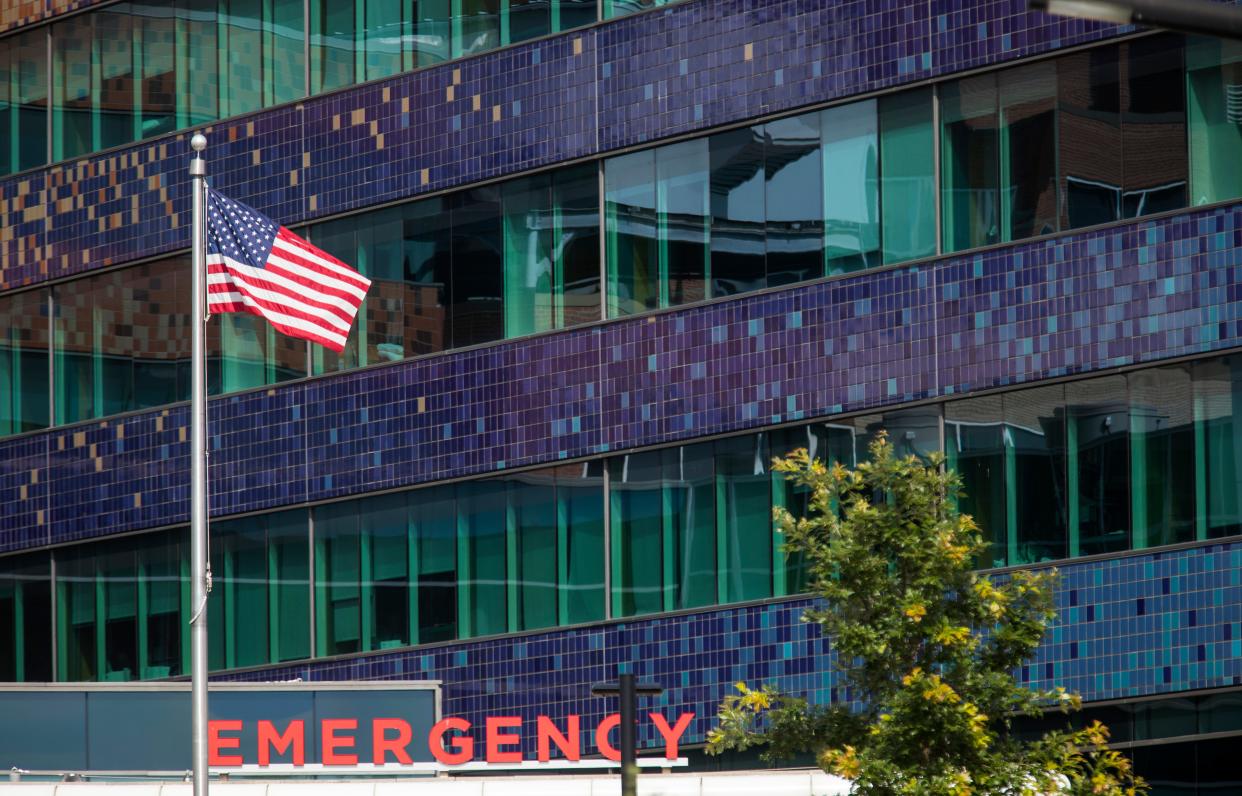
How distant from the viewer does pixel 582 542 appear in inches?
1249

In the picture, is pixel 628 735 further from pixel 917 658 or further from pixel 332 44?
pixel 332 44

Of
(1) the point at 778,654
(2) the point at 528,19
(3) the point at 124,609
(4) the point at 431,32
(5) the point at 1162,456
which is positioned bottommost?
(1) the point at 778,654

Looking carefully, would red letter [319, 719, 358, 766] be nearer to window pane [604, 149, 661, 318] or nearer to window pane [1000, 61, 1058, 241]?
window pane [604, 149, 661, 318]

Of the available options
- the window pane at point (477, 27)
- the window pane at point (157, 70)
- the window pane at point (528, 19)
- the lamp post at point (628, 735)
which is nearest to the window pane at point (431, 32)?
the window pane at point (477, 27)

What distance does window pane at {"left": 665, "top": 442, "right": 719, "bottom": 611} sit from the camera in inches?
1205

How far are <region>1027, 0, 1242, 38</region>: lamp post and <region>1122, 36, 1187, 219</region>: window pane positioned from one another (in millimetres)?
17439

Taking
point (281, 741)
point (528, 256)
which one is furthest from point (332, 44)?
point (281, 741)

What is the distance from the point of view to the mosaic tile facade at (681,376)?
27.3 meters

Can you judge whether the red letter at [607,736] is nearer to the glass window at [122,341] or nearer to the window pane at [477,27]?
the glass window at [122,341]

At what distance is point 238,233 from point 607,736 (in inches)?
386

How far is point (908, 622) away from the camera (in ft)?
66.2

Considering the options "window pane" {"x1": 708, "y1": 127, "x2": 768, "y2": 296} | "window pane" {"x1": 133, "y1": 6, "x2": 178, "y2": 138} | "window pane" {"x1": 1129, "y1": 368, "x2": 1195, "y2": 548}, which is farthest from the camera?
"window pane" {"x1": 133, "y1": 6, "x2": 178, "y2": 138}

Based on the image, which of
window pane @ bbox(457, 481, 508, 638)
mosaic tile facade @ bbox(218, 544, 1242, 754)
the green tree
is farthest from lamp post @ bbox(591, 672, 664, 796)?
window pane @ bbox(457, 481, 508, 638)

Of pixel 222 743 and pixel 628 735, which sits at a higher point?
pixel 628 735
